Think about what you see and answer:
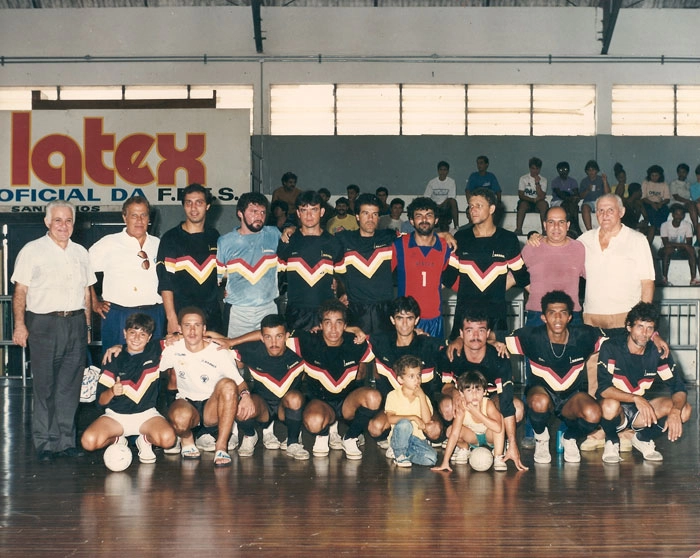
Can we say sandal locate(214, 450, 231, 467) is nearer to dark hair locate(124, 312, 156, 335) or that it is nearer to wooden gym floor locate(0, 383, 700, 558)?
wooden gym floor locate(0, 383, 700, 558)

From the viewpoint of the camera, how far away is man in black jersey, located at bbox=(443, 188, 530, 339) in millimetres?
6875

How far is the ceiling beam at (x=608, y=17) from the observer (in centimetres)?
1645

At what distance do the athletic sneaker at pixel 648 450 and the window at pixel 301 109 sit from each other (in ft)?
40.6

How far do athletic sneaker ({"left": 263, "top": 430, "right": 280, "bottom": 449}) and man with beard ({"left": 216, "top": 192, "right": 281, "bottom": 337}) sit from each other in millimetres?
820

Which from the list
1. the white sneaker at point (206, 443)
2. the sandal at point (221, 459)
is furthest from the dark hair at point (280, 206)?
the sandal at point (221, 459)

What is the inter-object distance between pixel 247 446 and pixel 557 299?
8.41 feet

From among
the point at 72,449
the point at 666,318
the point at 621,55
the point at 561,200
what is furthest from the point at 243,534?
the point at 621,55

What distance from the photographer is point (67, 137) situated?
13828mm

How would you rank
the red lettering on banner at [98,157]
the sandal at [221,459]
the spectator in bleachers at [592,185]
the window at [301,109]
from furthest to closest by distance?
the window at [301,109] → the spectator in bleachers at [592,185] → the red lettering on banner at [98,157] → the sandal at [221,459]

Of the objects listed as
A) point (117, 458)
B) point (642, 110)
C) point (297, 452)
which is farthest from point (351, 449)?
point (642, 110)

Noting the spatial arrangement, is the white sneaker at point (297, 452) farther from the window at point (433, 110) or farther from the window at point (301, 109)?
the window at point (433, 110)

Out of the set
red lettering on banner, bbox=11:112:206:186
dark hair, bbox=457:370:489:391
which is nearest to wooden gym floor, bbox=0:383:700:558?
dark hair, bbox=457:370:489:391

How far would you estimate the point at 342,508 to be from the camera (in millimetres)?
5031

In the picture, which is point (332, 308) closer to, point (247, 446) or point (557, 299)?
point (247, 446)
